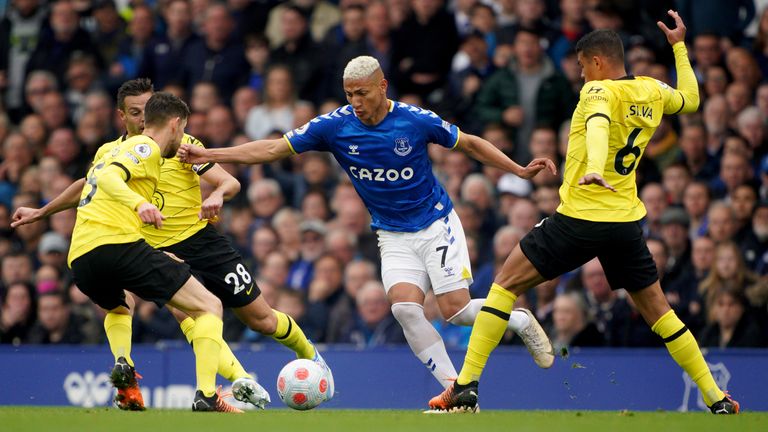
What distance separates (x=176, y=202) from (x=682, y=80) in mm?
3820

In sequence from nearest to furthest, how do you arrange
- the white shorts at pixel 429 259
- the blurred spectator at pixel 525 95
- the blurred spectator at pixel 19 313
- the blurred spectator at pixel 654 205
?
1. the white shorts at pixel 429 259
2. the blurred spectator at pixel 654 205
3. the blurred spectator at pixel 525 95
4. the blurred spectator at pixel 19 313

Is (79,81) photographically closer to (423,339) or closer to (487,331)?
(423,339)

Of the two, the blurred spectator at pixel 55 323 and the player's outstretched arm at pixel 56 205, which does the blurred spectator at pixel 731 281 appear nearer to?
the player's outstretched arm at pixel 56 205

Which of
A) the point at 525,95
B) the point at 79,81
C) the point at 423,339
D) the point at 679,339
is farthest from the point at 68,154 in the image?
the point at 679,339

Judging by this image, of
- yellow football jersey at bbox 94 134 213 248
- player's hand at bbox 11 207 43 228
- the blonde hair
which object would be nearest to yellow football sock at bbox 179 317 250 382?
yellow football jersey at bbox 94 134 213 248

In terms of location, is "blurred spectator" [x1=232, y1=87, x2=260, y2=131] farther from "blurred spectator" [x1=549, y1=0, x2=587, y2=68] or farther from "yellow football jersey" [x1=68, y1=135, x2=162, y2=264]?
"yellow football jersey" [x1=68, y1=135, x2=162, y2=264]

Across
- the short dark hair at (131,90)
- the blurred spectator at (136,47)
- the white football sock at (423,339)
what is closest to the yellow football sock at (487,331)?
the white football sock at (423,339)

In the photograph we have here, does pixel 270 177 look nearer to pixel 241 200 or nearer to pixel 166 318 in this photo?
pixel 241 200

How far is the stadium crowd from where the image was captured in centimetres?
1297

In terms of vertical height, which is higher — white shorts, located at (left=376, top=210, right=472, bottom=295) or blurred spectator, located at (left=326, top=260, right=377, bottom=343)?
white shorts, located at (left=376, top=210, right=472, bottom=295)

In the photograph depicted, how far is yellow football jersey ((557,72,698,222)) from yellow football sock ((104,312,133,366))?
10.7 feet

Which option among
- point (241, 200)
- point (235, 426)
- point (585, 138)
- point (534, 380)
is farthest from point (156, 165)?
point (241, 200)

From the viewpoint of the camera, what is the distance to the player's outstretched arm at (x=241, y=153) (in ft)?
31.0

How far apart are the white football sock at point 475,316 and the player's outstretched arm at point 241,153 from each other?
66.8 inches
